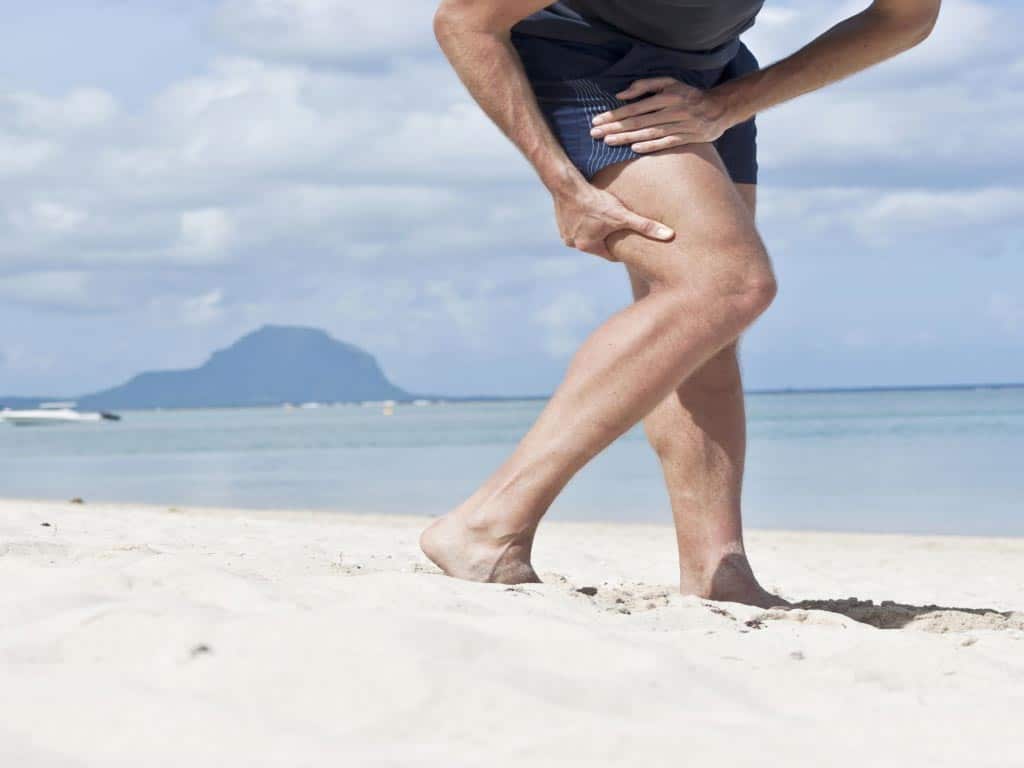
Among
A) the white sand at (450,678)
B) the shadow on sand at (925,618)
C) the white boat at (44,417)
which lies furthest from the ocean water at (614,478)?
the white boat at (44,417)

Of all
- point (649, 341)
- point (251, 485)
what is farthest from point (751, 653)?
point (251, 485)

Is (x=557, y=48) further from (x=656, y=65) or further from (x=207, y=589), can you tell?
(x=207, y=589)

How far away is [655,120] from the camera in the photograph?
243 centimetres

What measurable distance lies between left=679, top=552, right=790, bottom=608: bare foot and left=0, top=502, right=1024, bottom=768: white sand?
1.12ft

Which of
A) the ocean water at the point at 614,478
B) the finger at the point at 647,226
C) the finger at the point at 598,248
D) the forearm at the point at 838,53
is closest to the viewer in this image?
the finger at the point at 647,226

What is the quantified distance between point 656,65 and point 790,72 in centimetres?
35

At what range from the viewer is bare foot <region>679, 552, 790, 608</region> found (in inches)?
106

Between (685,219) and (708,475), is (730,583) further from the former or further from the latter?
(685,219)

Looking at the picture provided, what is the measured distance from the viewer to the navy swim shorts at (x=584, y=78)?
2.46 meters

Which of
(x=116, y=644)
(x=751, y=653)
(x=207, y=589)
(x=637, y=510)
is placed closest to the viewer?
(x=116, y=644)

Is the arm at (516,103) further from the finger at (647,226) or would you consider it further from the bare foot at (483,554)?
the bare foot at (483,554)

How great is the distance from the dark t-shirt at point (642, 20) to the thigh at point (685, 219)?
0.79ft

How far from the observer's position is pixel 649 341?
7.77 feet

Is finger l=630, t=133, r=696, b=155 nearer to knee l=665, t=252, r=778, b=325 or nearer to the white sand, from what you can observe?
knee l=665, t=252, r=778, b=325
